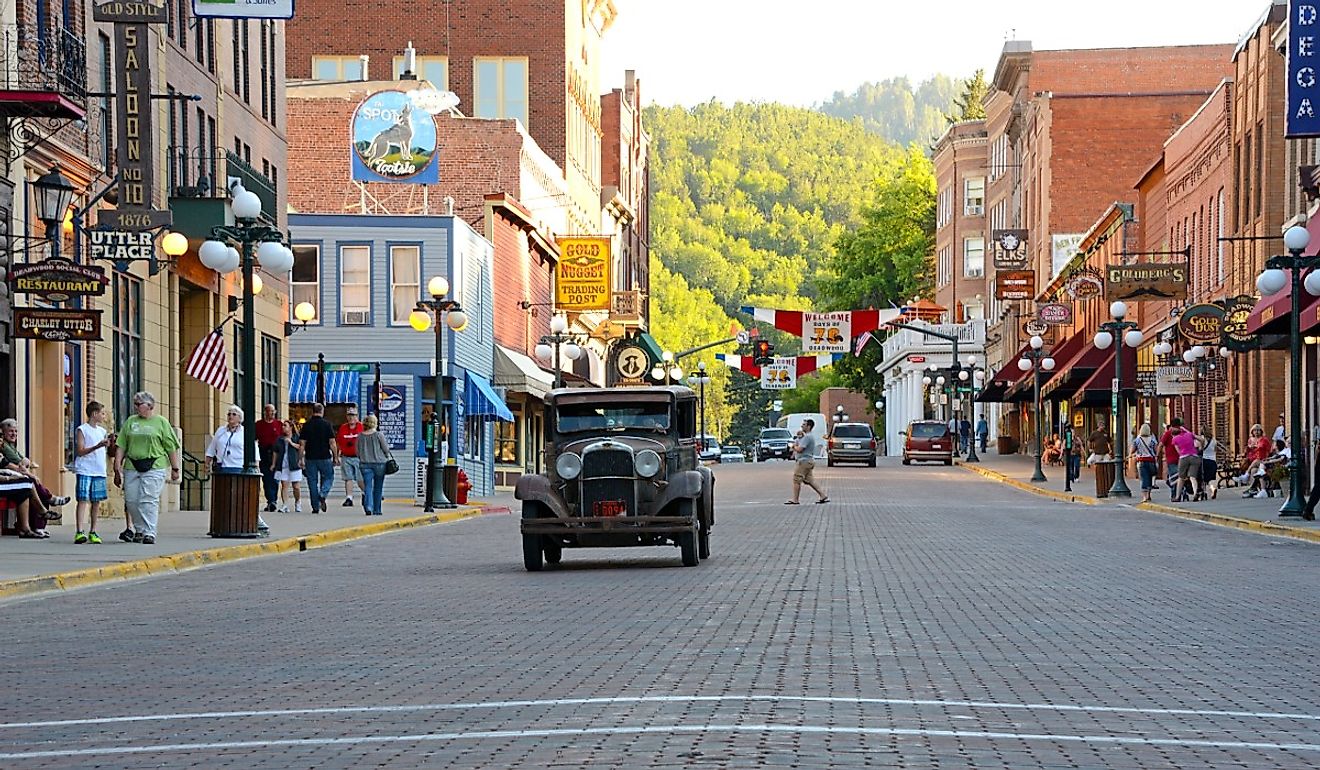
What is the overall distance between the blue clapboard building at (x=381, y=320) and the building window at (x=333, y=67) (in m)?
25.8

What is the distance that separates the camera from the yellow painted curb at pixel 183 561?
1962 cm

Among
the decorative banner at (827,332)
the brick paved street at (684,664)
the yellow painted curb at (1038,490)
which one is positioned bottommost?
the yellow painted curb at (1038,490)

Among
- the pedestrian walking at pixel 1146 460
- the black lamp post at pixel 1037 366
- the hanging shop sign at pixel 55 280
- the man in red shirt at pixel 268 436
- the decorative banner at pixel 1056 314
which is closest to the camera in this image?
the hanging shop sign at pixel 55 280

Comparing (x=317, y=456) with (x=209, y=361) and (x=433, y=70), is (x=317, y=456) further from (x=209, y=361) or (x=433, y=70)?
(x=433, y=70)

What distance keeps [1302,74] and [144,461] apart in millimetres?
22700

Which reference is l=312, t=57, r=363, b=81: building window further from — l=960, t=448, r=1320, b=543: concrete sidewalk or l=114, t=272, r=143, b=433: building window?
l=114, t=272, r=143, b=433: building window

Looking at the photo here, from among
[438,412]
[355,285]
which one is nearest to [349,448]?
[438,412]

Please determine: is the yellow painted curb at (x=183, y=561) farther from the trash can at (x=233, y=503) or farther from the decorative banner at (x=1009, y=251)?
the decorative banner at (x=1009, y=251)

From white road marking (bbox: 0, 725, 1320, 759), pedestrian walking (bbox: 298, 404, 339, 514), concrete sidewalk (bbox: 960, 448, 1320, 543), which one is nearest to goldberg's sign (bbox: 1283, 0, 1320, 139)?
concrete sidewalk (bbox: 960, 448, 1320, 543)

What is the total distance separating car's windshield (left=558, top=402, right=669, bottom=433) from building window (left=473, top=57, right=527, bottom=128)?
187ft

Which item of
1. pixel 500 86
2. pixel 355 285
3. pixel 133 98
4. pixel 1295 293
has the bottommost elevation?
pixel 1295 293

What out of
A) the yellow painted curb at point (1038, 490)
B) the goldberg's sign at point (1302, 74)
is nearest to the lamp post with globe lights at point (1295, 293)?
the goldberg's sign at point (1302, 74)

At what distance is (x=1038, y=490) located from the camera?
5356 centimetres

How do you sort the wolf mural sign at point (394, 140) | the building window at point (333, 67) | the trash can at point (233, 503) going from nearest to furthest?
the trash can at point (233, 503) → the wolf mural sign at point (394, 140) → the building window at point (333, 67)
